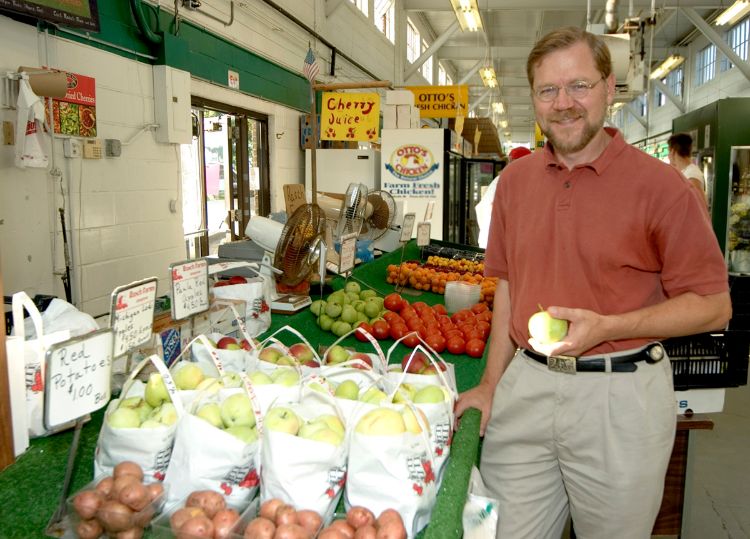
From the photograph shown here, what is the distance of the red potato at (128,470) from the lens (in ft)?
4.30

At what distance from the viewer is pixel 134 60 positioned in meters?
4.96

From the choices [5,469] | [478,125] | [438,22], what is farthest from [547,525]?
[438,22]

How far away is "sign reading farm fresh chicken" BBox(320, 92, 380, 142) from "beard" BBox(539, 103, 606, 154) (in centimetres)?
561

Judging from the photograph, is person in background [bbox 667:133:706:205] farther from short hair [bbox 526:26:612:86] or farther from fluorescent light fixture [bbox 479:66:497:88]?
fluorescent light fixture [bbox 479:66:497:88]

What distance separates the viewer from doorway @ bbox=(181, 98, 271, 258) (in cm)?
649

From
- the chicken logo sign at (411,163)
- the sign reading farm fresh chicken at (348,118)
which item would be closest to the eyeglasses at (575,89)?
the sign reading farm fresh chicken at (348,118)

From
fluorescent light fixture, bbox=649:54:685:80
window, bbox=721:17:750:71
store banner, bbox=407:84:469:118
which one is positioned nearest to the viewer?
store banner, bbox=407:84:469:118

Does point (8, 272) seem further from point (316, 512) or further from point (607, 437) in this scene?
point (607, 437)

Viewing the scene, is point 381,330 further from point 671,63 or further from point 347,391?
point 671,63

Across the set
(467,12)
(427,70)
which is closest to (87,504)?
(467,12)

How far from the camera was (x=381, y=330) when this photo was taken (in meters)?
2.89

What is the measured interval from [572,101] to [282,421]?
1099 millimetres

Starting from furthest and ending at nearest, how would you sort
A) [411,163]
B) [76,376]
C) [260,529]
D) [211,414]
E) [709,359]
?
1. [411,163]
2. [709,359]
3. [211,414]
4. [76,376]
5. [260,529]

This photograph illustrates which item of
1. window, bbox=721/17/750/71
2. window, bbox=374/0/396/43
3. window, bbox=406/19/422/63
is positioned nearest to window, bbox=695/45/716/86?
window, bbox=721/17/750/71
